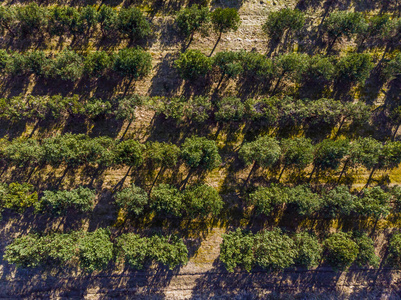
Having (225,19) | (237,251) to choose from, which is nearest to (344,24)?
(225,19)

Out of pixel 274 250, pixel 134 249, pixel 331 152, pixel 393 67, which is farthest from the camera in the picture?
pixel 393 67

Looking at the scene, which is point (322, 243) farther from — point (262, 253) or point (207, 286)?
point (207, 286)

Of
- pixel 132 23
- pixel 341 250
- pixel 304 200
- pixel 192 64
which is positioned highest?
pixel 132 23

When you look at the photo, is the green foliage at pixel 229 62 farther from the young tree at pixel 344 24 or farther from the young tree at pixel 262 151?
the young tree at pixel 344 24

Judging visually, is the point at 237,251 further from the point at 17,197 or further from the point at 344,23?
the point at 344,23

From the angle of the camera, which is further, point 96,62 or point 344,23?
point 344,23

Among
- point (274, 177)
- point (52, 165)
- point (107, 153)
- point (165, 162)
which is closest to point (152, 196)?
point (165, 162)
